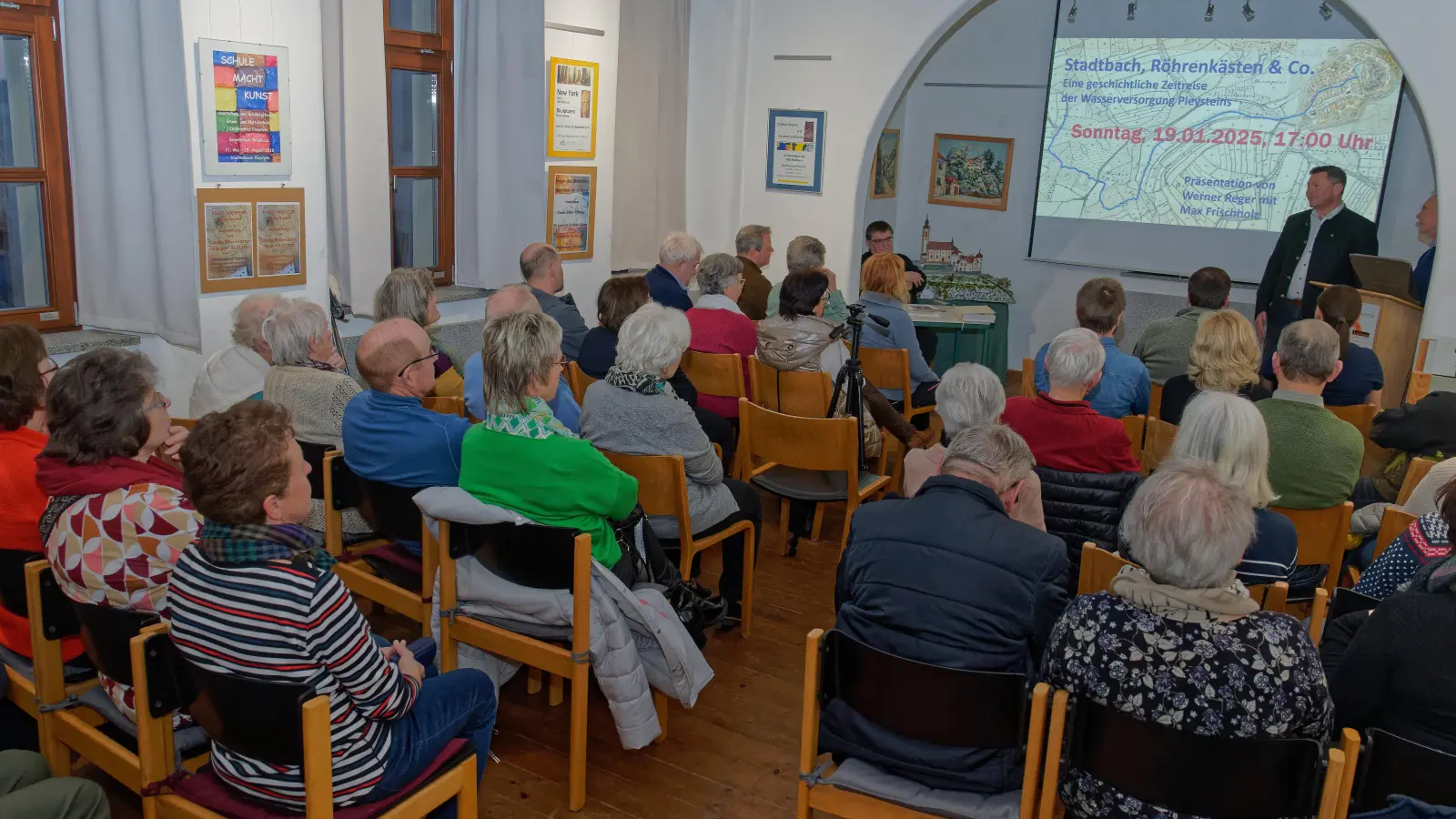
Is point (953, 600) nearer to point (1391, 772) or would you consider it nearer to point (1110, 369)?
point (1391, 772)

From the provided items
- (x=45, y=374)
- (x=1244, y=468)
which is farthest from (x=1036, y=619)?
(x=45, y=374)

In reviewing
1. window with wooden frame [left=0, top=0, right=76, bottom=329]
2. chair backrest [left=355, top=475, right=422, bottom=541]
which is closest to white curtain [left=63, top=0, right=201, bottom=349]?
window with wooden frame [left=0, top=0, right=76, bottom=329]

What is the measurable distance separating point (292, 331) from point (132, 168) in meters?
1.49

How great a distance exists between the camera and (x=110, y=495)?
2.23m

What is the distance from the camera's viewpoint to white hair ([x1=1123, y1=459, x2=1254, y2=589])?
195 centimetres

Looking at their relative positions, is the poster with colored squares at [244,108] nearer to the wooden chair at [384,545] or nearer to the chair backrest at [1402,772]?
the wooden chair at [384,545]

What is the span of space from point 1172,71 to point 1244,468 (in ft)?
19.1

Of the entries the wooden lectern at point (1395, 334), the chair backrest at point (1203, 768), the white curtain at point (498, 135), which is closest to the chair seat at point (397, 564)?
the chair backrest at point (1203, 768)

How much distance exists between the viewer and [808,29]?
711cm

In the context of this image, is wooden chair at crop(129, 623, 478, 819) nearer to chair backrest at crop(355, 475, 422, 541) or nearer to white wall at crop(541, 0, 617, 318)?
chair backrest at crop(355, 475, 422, 541)

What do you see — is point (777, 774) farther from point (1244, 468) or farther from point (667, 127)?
point (667, 127)

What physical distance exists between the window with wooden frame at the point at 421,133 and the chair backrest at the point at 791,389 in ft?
7.52

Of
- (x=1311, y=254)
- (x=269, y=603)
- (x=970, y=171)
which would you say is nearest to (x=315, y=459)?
(x=269, y=603)

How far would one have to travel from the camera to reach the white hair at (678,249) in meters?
5.74
